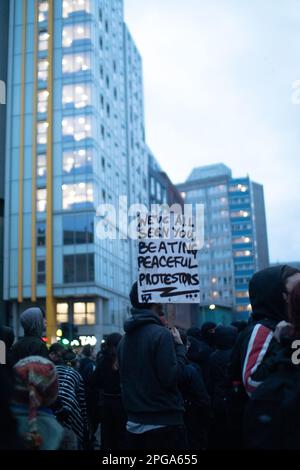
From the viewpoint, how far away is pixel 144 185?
6581 centimetres

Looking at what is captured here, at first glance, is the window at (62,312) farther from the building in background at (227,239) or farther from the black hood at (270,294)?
the building in background at (227,239)

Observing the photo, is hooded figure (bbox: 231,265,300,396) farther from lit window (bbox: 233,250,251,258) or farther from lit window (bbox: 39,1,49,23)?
lit window (bbox: 233,250,251,258)

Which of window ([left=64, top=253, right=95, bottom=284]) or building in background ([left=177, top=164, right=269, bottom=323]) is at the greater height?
building in background ([left=177, top=164, right=269, bottom=323])

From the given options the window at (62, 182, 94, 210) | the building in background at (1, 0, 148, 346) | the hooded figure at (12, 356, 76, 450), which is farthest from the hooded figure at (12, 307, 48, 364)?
the window at (62, 182, 94, 210)

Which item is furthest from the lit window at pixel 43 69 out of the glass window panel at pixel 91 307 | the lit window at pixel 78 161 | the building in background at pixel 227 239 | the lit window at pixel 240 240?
the lit window at pixel 240 240

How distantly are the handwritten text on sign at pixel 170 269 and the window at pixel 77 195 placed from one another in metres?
39.4

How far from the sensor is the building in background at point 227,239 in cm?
12431

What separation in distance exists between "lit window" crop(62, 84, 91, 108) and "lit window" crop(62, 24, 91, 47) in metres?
4.13

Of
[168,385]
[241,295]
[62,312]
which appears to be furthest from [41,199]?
[241,295]

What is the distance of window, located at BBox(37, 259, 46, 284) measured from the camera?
44.4m

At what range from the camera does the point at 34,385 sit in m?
3.18

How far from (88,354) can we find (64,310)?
34.3m

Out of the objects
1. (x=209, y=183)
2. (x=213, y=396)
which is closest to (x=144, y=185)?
(x=213, y=396)

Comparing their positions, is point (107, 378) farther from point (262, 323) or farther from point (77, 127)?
point (77, 127)
